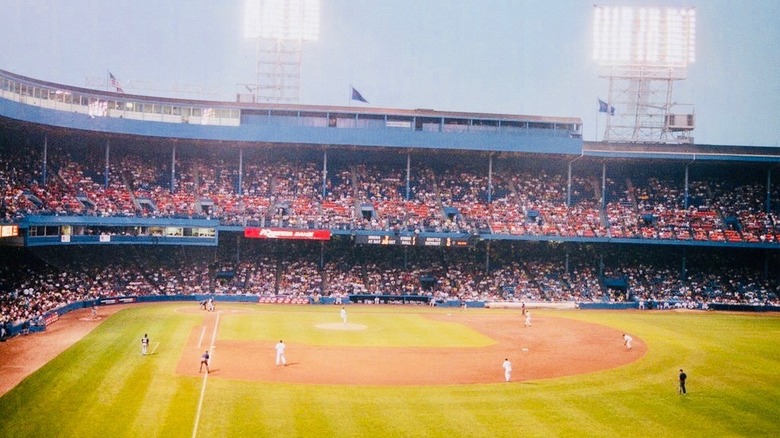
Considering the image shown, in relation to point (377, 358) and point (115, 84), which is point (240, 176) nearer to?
point (115, 84)

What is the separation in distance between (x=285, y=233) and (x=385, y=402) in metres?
36.9

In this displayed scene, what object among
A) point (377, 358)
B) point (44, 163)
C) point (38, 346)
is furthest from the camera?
point (44, 163)

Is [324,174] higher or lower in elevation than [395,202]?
higher

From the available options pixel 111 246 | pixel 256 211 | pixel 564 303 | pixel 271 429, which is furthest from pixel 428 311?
pixel 271 429

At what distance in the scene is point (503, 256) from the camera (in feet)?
223

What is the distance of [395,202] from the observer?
6850 centimetres

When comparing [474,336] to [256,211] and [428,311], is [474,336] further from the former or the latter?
[256,211]

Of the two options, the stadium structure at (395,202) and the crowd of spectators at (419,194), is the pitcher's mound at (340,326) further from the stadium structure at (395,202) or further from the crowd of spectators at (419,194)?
the crowd of spectators at (419,194)

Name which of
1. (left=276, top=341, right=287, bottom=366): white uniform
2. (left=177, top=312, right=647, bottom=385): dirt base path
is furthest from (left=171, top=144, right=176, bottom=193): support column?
(left=276, top=341, right=287, bottom=366): white uniform

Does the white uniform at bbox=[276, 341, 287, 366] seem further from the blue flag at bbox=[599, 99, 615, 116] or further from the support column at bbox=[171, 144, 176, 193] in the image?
the blue flag at bbox=[599, 99, 615, 116]

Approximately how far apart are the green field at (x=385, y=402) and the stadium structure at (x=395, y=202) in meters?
23.2

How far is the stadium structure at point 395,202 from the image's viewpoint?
60750 millimetres

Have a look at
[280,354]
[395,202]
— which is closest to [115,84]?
[395,202]

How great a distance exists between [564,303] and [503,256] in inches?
354
